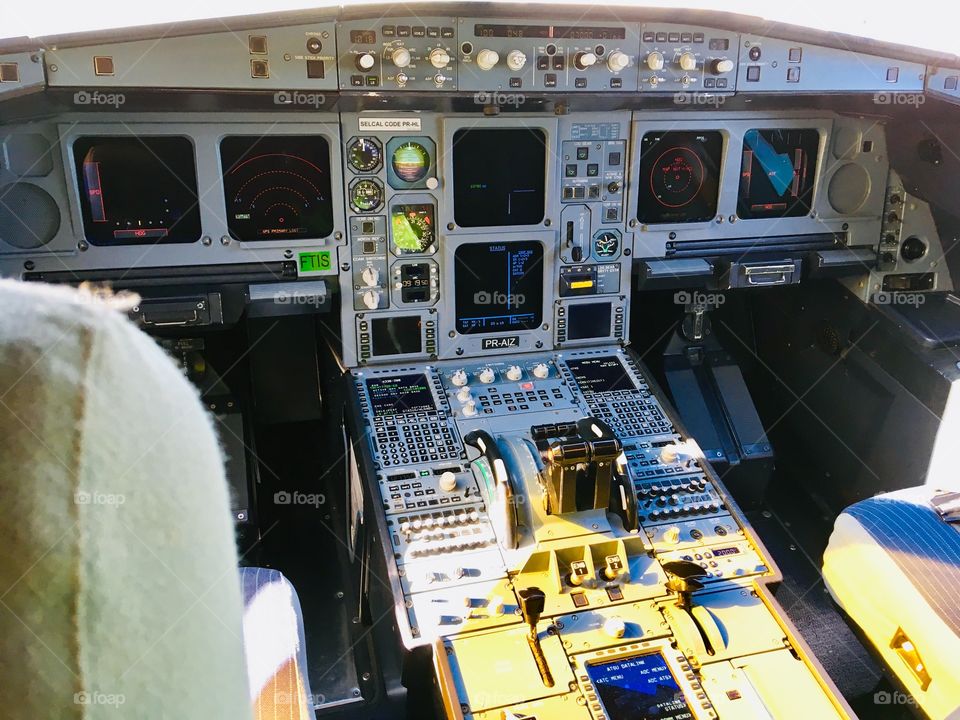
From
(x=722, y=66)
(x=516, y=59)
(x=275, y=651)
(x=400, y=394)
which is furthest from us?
(x=400, y=394)

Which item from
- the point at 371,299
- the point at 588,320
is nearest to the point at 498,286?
the point at 588,320

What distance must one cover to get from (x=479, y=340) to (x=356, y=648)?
1.37 metres

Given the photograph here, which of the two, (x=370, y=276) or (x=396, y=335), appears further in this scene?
(x=396, y=335)

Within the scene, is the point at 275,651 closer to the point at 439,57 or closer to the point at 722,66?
the point at 439,57

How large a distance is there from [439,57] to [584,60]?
0.54m

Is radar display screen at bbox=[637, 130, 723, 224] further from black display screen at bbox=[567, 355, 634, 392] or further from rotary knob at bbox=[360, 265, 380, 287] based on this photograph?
rotary knob at bbox=[360, 265, 380, 287]

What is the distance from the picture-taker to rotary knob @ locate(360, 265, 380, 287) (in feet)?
11.3

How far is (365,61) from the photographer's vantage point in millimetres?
2900

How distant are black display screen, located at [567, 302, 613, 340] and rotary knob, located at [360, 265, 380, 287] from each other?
882 mm

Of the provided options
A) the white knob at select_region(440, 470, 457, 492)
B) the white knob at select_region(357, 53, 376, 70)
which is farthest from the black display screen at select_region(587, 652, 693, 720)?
the white knob at select_region(357, 53, 376, 70)

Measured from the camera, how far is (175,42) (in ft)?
8.93

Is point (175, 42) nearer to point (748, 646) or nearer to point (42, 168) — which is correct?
point (42, 168)

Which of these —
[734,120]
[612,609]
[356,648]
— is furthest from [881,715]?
[734,120]

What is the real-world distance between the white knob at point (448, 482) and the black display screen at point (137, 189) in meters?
1.38
